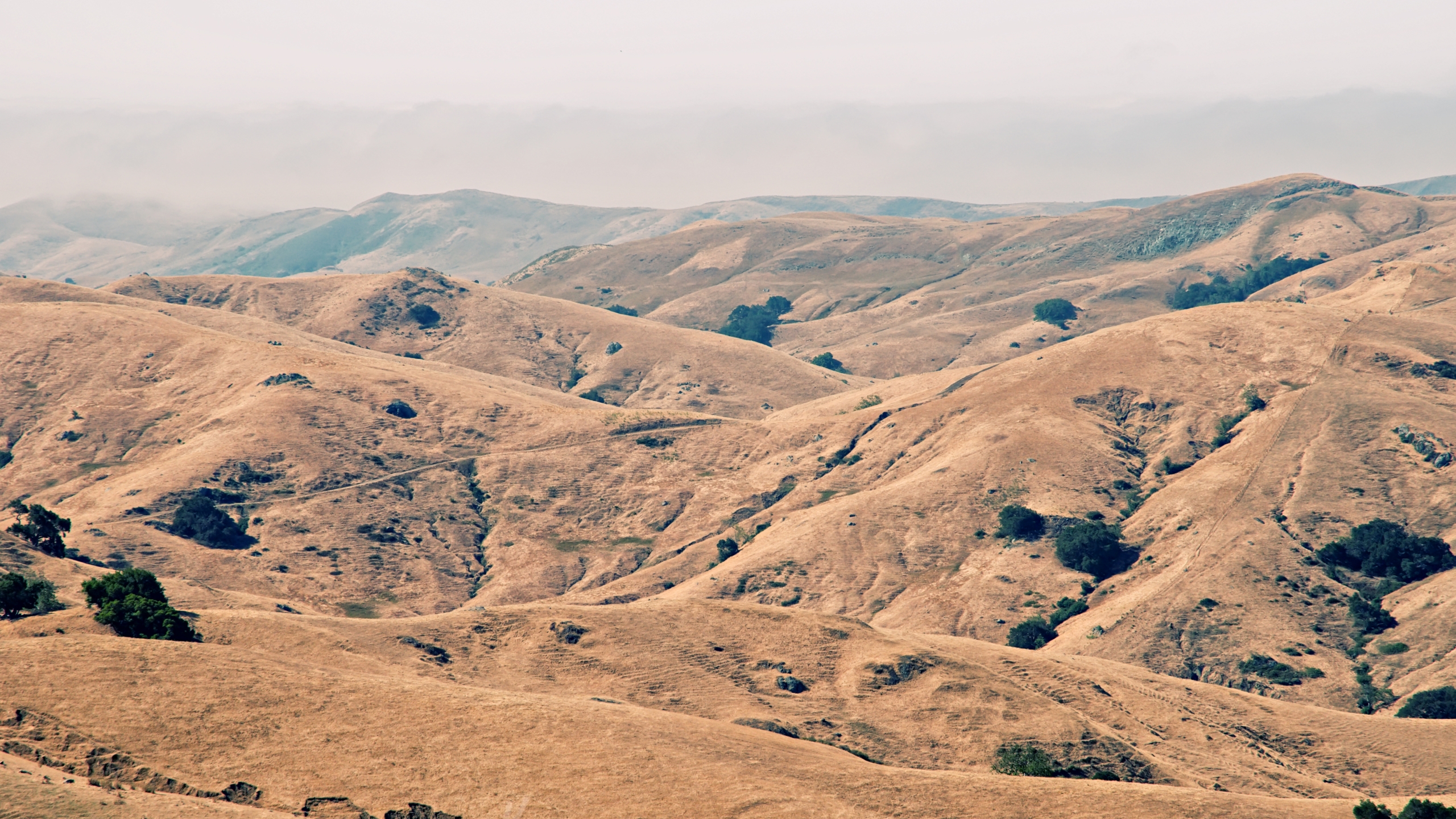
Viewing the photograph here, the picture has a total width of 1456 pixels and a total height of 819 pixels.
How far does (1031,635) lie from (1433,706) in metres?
37.6

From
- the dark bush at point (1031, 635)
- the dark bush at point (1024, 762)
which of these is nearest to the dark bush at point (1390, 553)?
the dark bush at point (1031, 635)

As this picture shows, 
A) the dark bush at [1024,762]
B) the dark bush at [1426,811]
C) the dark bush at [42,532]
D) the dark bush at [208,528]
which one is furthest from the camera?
the dark bush at [208,528]

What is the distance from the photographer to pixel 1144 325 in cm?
19688

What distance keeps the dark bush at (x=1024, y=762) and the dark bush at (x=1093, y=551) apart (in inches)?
2673

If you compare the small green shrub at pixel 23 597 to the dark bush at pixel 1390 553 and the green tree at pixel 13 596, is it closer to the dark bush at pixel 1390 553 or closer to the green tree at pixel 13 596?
the green tree at pixel 13 596

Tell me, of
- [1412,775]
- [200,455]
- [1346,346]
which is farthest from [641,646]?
[1346,346]

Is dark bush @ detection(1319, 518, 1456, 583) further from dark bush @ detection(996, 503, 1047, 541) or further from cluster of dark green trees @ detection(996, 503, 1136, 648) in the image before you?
dark bush @ detection(996, 503, 1047, 541)

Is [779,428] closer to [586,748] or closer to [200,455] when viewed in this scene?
[200,455]

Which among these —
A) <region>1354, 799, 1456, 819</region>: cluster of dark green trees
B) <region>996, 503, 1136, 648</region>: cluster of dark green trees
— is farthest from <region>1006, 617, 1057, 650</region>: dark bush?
<region>1354, 799, 1456, 819</region>: cluster of dark green trees

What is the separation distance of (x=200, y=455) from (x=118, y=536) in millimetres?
27605

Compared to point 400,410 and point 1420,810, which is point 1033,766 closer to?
point 1420,810

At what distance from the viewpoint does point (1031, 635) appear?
408 feet

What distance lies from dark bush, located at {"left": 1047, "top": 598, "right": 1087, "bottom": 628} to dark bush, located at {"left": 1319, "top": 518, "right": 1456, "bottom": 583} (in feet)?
89.9

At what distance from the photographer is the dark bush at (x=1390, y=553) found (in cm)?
12575
